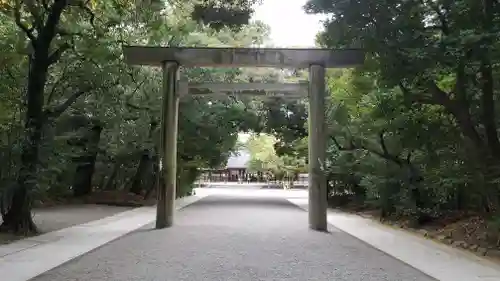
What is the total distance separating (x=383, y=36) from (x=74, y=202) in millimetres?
17847

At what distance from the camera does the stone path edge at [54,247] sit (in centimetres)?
768

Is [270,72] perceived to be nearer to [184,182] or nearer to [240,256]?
[184,182]

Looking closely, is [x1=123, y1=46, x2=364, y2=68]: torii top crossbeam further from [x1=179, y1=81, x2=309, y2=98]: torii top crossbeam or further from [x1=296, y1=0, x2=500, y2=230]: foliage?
[x1=296, y1=0, x2=500, y2=230]: foliage

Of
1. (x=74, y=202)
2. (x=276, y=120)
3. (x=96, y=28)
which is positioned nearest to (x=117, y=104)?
(x=96, y=28)

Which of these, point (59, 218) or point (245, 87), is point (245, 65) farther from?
point (59, 218)

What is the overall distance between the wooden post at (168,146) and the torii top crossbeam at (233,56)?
323mm

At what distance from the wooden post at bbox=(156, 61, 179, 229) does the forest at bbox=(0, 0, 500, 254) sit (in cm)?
164

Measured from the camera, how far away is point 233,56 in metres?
13.8

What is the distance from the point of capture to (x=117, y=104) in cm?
1739

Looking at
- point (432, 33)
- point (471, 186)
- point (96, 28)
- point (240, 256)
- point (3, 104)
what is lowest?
point (240, 256)

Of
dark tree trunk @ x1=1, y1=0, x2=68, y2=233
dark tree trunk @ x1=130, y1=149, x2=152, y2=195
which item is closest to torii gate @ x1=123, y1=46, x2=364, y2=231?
dark tree trunk @ x1=1, y1=0, x2=68, y2=233

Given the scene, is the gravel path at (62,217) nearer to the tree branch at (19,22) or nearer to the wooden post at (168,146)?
the wooden post at (168,146)

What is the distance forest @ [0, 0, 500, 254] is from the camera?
10.1 metres

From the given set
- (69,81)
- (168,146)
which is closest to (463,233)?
(168,146)
